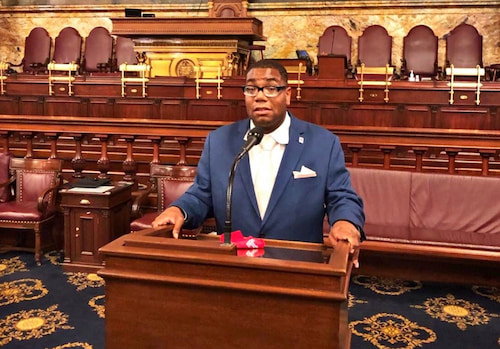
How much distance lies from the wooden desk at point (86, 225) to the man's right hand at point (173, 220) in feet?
7.50

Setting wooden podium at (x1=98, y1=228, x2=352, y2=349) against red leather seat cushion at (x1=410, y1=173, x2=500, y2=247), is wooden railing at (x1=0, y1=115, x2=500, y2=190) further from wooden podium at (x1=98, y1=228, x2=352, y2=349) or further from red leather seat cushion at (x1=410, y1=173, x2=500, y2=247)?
wooden podium at (x1=98, y1=228, x2=352, y2=349)

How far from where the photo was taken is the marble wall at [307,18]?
9.77 metres

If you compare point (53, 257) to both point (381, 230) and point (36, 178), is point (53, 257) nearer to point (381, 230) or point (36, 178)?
point (36, 178)

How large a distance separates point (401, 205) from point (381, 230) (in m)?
0.30

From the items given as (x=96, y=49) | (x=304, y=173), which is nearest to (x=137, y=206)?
(x=304, y=173)

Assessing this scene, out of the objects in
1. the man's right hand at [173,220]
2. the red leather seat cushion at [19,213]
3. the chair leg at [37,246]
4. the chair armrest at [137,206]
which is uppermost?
the man's right hand at [173,220]

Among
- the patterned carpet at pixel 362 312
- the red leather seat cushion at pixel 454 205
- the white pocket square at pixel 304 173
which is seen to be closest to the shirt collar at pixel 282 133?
the white pocket square at pixel 304 173

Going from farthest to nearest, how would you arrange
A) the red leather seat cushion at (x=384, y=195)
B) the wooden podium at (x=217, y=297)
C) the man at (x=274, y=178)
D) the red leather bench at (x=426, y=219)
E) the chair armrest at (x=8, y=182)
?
the chair armrest at (x=8, y=182) < the red leather seat cushion at (x=384, y=195) < the red leather bench at (x=426, y=219) < the man at (x=274, y=178) < the wooden podium at (x=217, y=297)

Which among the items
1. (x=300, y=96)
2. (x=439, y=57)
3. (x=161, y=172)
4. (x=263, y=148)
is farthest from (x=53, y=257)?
(x=439, y=57)

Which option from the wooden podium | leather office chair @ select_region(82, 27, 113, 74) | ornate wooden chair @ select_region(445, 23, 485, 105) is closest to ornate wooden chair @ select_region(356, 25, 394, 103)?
ornate wooden chair @ select_region(445, 23, 485, 105)

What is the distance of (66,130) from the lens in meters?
4.79

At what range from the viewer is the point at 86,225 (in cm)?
406

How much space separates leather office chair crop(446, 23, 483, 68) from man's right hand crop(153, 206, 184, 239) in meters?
8.39

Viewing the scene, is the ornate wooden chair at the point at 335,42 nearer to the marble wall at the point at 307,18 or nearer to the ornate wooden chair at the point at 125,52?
the marble wall at the point at 307,18
